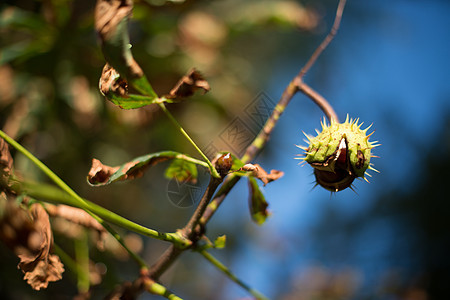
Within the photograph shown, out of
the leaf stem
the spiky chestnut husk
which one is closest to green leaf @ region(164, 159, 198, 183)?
the spiky chestnut husk

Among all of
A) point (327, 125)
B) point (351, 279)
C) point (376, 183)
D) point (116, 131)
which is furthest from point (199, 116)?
point (376, 183)

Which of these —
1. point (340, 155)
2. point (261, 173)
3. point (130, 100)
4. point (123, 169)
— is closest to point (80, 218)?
point (123, 169)

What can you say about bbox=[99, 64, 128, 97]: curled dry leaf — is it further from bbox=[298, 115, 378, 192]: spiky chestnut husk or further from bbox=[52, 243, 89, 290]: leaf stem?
bbox=[52, 243, 89, 290]: leaf stem

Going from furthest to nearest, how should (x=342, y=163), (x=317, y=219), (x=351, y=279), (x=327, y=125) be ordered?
(x=317, y=219), (x=351, y=279), (x=327, y=125), (x=342, y=163)

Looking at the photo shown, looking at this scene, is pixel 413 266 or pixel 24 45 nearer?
pixel 24 45

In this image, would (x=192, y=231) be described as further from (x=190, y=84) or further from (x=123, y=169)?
(x=190, y=84)

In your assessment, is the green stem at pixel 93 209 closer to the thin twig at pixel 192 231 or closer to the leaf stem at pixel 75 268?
the thin twig at pixel 192 231

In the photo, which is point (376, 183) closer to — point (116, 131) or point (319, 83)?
point (319, 83)

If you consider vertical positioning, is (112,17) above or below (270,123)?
below
